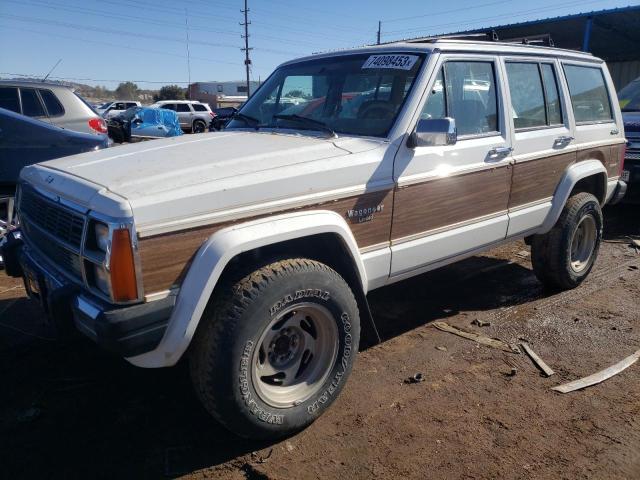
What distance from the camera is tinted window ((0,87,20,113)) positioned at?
6301 mm

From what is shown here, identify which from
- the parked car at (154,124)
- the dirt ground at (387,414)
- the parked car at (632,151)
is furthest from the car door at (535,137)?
the parked car at (154,124)

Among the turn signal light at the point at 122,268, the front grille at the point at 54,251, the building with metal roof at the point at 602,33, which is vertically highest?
the building with metal roof at the point at 602,33

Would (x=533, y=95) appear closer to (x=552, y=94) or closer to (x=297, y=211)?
(x=552, y=94)

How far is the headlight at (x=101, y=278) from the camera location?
214 centimetres

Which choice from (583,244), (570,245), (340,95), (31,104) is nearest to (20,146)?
(31,104)

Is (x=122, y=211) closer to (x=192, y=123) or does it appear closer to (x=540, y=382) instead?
(x=540, y=382)

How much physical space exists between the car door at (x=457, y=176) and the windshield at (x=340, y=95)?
213 mm

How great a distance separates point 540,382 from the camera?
126 inches

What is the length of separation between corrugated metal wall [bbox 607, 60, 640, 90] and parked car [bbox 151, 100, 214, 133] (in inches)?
729

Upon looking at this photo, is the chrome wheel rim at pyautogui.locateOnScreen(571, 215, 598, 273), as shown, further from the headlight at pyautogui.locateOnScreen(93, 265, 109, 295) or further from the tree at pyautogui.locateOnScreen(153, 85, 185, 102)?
the tree at pyautogui.locateOnScreen(153, 85, 185, 102)

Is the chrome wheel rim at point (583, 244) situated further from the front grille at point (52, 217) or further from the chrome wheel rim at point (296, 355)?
the front grille at point (52, 217)

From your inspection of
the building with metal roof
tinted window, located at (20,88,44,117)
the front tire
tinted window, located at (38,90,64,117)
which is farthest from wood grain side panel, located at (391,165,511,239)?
the building with metal roof

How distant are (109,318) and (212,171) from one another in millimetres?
840

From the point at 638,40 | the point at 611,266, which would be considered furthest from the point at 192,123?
the point at 611,266
